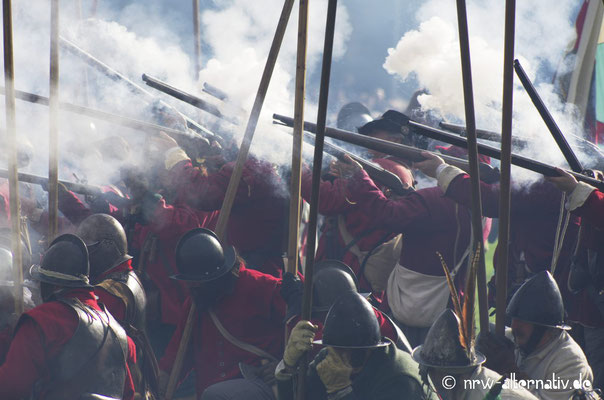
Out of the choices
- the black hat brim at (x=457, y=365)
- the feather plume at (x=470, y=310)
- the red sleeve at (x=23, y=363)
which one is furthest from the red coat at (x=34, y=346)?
the feather plume at (x=470, y=310)

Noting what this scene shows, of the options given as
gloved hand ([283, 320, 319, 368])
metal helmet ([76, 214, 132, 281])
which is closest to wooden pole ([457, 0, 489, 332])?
gloved hand ([283, 320, 319, 368])

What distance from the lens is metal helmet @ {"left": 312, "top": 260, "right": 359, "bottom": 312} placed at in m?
4.73

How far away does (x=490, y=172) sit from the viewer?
5.27 metres

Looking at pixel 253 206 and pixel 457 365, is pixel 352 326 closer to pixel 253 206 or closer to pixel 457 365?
pixel 457 365

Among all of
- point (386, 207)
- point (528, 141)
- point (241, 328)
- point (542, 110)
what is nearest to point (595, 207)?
point (542, 110)

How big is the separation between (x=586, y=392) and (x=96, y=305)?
253cm

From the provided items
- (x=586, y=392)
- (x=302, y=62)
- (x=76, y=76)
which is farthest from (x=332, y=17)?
(x=76, y=76)

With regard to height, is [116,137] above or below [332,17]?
below

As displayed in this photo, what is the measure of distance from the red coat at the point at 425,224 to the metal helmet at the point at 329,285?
0.90 metres

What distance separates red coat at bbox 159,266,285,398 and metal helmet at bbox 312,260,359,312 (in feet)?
1.45

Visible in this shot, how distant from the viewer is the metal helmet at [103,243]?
5.51 m

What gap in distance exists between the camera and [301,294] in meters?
4.79

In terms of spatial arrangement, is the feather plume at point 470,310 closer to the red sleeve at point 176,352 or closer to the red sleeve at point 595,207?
the red sleeve at point 595,207

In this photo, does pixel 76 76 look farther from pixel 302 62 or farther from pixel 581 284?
pixel 581 284
